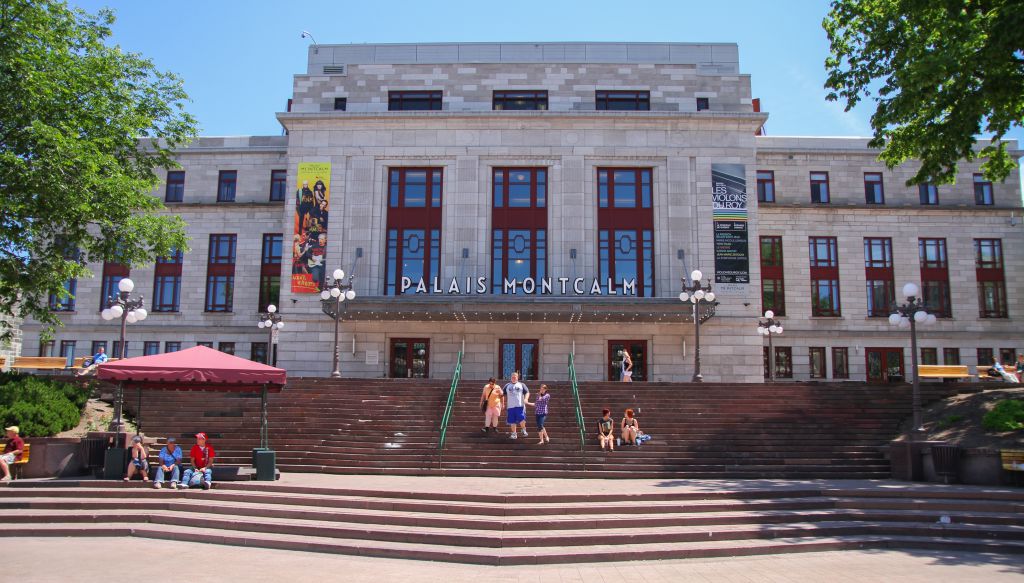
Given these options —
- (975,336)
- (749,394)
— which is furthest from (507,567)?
(975,336)

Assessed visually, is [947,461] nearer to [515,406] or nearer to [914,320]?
[914,320]

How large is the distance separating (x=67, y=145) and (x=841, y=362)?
3988 centimetres

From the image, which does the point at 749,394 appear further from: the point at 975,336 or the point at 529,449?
the point at 975,336

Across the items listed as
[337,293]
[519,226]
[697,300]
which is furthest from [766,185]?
[337,293]

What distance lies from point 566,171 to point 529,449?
748 inches

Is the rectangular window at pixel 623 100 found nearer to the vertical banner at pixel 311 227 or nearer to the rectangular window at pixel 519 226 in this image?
the rectangular window at pixel 519 226

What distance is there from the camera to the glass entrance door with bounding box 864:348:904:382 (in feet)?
142

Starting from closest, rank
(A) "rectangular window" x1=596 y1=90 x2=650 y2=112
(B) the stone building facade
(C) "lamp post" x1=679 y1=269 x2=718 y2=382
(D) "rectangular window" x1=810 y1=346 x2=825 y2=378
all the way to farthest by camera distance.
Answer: (C) "lamp post" x1=679 y1=269 x2=718 y2=382 → (B) the stone building facade → (A) "rectangular window" x1=596 y1=90 x2=650 y2=112 → (D) "rectangular window" x1=810 y1=346 x2=825 y2=378

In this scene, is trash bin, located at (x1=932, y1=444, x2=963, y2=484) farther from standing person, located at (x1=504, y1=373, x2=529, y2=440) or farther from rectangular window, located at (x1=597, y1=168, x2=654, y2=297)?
rectangular window, located at (x1=597, y1=168, x2=654, y2=297)

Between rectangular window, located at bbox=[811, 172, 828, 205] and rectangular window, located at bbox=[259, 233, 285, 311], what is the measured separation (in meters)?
31.9

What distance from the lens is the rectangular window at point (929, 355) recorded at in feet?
142

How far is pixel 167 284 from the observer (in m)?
43.7

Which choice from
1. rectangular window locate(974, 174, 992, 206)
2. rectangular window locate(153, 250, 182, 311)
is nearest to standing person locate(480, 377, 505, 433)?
rectangular window locate(153, 250, 182, 311)

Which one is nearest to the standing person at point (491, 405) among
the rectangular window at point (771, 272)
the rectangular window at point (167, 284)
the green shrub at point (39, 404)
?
the green shrub at point (39, 404)
